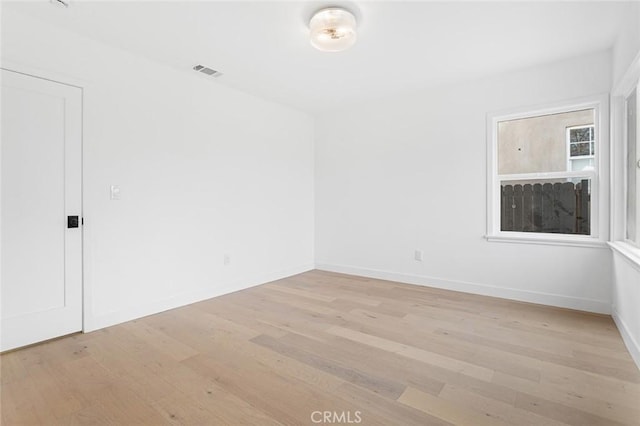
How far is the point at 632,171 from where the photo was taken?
263 cm

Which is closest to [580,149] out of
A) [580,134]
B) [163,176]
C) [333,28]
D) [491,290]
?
[580,134]

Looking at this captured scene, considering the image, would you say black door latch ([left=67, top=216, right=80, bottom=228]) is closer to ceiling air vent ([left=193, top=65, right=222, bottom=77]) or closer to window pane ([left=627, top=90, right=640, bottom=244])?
ceiling air vent ([left=193, top=65, right=222, bottom=77])

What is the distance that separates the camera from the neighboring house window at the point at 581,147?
10.3ft

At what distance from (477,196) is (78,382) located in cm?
395

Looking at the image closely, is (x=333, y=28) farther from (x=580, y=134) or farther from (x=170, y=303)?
(x=170, y=303)

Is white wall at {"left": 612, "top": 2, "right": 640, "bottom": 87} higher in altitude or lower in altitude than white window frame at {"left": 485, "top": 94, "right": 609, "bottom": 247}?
higher

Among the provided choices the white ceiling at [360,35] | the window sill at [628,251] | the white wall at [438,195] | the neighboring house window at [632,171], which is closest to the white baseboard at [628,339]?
the white wall at [438,195]

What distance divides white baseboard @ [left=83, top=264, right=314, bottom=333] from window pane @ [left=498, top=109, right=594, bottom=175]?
3.24m

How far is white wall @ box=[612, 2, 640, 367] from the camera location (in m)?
2.17

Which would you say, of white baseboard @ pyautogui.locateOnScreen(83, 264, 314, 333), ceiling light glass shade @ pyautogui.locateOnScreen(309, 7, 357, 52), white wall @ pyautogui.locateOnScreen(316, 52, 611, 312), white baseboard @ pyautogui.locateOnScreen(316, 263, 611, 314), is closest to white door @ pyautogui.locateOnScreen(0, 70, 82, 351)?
white baseboard @ pyautogui.locateOnScreen(83, 264, 314, 333)

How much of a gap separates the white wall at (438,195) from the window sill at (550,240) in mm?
58

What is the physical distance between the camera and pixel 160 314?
10.2 feet

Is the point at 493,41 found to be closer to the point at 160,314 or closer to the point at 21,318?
the point at 160,314

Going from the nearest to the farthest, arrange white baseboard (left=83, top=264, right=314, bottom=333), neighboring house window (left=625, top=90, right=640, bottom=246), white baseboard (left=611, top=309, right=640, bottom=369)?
white baseboard (left=611, top=309, right=640, bottom=369) < neighboring house window (left=625, top=90, right=640, bottom=246) < white baseboard (left=83, top=264, right=314, bottom=333)
